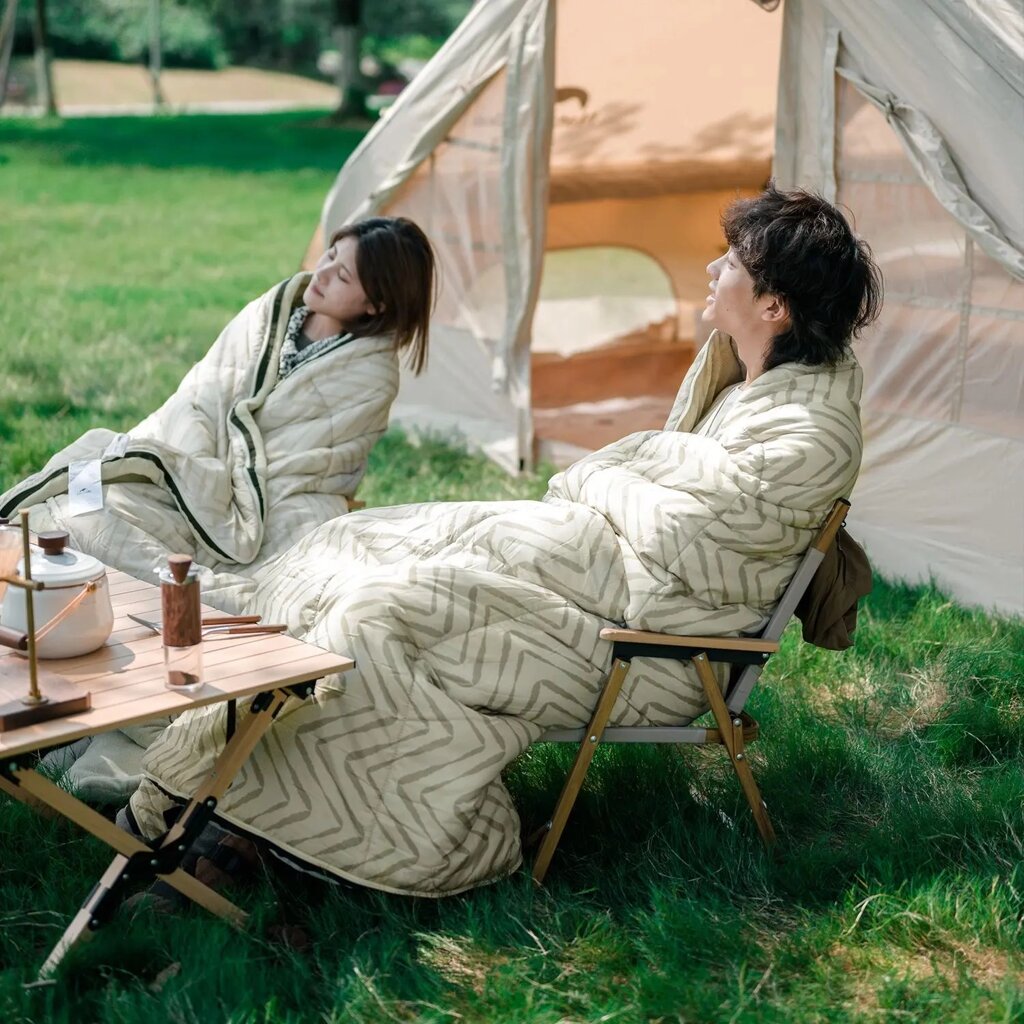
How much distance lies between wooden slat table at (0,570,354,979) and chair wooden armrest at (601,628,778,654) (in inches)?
21.4

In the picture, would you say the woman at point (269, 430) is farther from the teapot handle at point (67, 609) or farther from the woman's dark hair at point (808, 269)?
the woman's dark hair at point (808, 269)

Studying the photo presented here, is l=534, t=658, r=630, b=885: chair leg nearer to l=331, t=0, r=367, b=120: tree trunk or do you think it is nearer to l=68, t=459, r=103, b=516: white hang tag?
l=68, t=459, r=103, b=516: white hang tag

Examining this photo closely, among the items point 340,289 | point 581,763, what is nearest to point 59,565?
point 581,763

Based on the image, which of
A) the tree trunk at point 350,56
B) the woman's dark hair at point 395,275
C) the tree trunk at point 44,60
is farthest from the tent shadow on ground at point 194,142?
the woman's dark hair at point 395,275

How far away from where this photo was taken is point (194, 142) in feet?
59.0

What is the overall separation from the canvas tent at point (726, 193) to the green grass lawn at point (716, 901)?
0.54 metres

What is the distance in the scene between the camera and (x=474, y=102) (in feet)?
19.0

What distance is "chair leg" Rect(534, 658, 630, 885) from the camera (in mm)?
2953

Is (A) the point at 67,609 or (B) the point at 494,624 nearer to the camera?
(A) the point at 67,609

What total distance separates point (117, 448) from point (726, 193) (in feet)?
14.7

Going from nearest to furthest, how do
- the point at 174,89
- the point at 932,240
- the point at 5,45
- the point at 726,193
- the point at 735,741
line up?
the point at 735,741 → the point at 932,240 → the point at 726,193 → the point at 5,45 → the point at 174,89

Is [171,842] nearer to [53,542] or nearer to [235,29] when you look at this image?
[53,542]

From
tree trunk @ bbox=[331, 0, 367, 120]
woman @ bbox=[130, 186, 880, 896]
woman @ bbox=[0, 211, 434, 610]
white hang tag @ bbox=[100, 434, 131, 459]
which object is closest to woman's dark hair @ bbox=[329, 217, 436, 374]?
woman @ bbox=[0, 211, 434, 610]

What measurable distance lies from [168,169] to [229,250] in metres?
4.68
